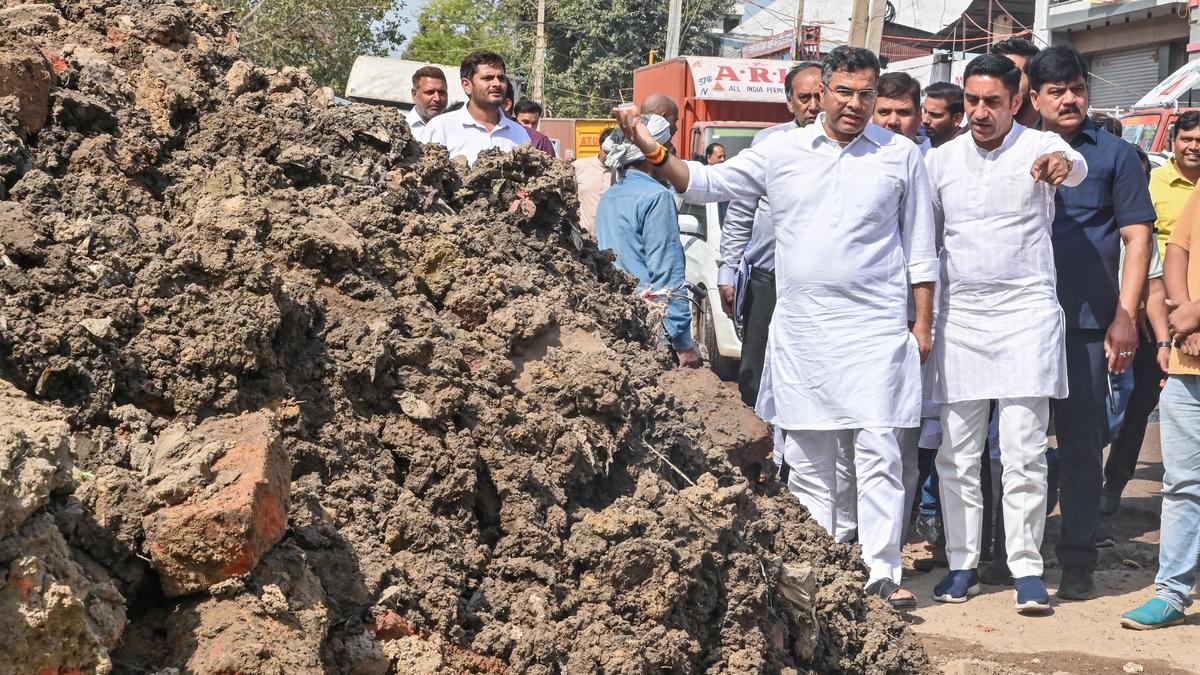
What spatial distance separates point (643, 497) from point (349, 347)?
832 mm

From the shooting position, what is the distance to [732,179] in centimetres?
534

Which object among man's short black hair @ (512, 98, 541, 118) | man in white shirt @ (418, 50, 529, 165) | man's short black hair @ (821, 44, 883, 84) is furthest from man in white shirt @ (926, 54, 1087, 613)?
man's short black hair @ (512, 98, 541, 118)

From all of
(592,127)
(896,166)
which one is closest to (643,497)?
(896,166)

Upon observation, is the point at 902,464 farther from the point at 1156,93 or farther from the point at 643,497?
the point at 1156,93

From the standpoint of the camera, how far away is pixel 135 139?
3479mm

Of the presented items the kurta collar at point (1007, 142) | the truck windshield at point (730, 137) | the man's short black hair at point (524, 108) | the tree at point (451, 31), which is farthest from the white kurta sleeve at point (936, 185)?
the tree at point (451, 31)

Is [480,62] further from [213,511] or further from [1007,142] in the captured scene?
[213,511]

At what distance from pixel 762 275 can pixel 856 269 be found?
1.05 metres

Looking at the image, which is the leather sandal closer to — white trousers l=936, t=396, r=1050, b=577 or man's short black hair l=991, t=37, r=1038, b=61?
white trousers l=936, t=396, r=1050, b=577

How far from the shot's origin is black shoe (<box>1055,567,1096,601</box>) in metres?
5.57

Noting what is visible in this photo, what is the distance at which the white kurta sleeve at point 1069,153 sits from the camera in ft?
17.3

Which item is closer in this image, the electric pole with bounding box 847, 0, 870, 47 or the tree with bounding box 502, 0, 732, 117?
the electric pole with bounding box 847, 0, 870, 47

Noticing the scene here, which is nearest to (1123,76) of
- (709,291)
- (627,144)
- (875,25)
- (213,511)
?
(875,25)

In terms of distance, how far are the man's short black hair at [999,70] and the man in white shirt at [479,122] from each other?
2.15 metres
